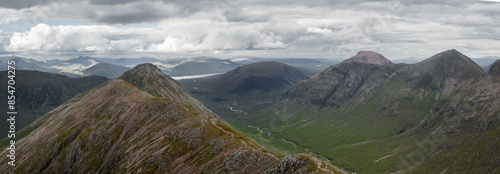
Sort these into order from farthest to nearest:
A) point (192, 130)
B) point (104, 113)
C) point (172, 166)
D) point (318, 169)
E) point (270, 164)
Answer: point (104, 113)
point (192, 130)
point (172, 166)
point (270, 164)
point (318, 169)

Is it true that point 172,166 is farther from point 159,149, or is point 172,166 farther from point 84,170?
point 84,170

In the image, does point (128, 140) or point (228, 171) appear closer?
point (228, 171)

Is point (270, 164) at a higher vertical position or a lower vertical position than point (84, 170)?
higher

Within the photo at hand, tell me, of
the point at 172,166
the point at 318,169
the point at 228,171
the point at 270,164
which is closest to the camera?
the point at 318,169

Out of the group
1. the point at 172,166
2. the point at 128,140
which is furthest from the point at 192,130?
the point at 128,140

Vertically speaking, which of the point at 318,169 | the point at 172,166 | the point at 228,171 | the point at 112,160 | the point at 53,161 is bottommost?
the point at 53,161

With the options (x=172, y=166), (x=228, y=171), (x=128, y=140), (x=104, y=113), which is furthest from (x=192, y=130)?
(x=104, y=113)
